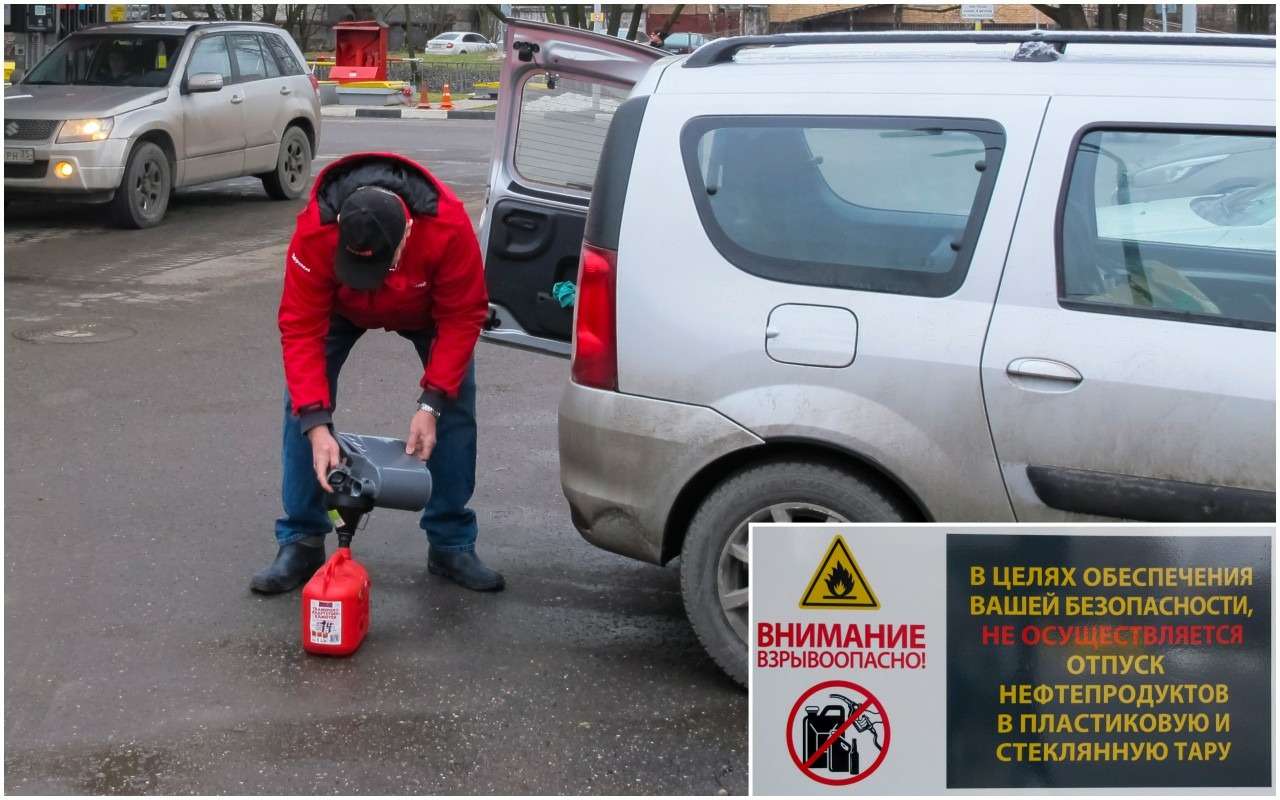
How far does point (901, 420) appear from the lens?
3926 mm

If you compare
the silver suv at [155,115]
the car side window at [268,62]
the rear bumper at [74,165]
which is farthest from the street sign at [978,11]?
the rear bumper at [74,165]

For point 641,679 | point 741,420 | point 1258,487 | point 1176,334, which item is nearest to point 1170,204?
point 1176,334

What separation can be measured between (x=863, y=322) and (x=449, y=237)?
1369 mm

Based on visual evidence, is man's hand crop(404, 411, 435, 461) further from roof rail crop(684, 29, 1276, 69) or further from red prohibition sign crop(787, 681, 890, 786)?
red prohibition sign crop(787, 681, 890, 786)

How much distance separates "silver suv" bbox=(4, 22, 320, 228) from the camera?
12.3m

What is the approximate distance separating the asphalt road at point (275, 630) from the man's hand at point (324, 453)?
0.54 m

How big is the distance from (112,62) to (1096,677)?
40.9ft

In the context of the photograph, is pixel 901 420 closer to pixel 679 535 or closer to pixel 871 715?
pixel 679 535

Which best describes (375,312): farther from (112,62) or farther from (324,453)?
(112,62)

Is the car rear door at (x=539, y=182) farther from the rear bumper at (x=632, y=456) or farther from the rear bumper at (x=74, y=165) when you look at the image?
the rear bumper at (x=74, y=165)

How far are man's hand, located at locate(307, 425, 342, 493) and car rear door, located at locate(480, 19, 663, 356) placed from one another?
115 cm

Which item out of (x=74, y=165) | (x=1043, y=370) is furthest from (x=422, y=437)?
(x=74, y=165)

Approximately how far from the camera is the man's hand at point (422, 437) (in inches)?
185

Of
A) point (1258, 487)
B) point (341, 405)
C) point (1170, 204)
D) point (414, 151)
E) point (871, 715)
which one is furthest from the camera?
point (414, 151)
